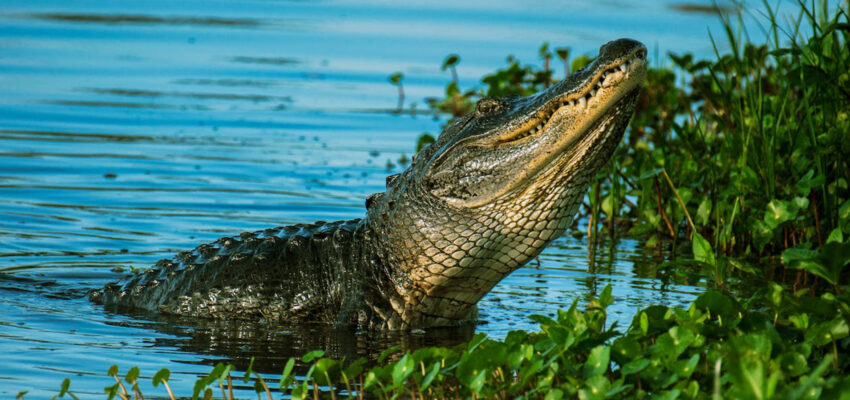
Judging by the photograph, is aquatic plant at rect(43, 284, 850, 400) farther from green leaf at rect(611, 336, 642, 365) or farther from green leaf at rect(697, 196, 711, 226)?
green leaf at rect(697, 196, 711, 226)

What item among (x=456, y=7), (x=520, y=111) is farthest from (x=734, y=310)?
(x=456, y=7)

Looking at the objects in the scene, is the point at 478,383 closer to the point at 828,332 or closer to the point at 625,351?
the point at 625,351

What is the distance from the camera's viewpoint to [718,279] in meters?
4.13

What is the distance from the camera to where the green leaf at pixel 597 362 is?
11.4 ft

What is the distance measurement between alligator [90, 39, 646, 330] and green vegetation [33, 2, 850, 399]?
44 centimetres

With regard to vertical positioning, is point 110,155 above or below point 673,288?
above

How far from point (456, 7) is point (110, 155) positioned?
1027cm

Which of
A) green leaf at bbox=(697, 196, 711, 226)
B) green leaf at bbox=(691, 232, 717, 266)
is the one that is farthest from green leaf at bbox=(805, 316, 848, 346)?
green leaf at bbox=(697, 196, 711, 226)

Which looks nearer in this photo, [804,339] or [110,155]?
[804,339]

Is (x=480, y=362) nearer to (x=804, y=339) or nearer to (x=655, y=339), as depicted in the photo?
(x=655, y=339)

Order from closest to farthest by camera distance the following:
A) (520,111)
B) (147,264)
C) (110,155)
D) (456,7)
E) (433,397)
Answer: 1. (433,397)
2. (520,111)
3. (147,264)
4. (110,155)
5. (456,7)

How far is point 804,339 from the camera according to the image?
4020mm

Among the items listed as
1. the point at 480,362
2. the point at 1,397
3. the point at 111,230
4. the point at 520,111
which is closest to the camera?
the point at 480,362

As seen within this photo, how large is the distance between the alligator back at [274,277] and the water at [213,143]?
11cm
